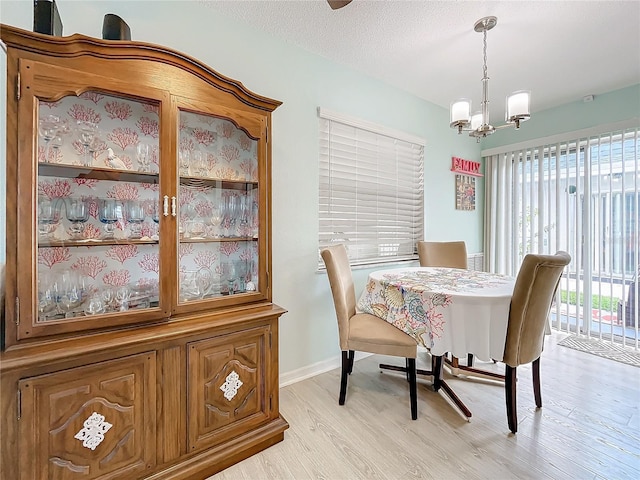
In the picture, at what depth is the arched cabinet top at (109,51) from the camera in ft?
3.61

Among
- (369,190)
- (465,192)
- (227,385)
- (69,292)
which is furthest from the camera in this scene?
(465,192)

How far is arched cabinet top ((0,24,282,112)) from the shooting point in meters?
1.10

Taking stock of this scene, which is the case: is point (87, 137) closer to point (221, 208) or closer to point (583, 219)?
point (221, 208)

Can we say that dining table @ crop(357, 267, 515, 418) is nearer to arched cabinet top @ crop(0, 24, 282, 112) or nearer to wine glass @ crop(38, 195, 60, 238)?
arched cabinet top @ crop(0, 24, 282, 112)

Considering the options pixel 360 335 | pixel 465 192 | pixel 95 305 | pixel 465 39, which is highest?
pixel 465 39

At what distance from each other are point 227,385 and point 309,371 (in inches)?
43.3

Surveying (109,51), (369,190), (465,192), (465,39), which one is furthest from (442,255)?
(109,51)

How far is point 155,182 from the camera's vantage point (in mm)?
1458

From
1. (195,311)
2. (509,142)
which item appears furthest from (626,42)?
(195,311)

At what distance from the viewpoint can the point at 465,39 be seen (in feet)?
7.57

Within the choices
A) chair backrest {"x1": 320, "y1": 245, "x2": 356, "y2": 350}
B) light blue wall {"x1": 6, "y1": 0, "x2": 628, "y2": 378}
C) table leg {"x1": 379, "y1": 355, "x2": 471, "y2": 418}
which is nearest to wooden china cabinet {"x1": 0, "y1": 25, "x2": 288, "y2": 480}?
chair backrest {"x1": 320, "y1": 245, "x2": 356, "y2": 350}

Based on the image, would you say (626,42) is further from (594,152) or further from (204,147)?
(204,147)

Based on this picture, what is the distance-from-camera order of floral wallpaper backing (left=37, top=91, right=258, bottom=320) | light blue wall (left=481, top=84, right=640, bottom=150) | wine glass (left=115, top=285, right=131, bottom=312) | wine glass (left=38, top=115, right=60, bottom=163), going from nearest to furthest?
1. wine glass (left=38, top=115, right=60, bottom=163)
2. floral wallpaper backing (left=37, top=91, right=258, bottom=320)
3. wine glass (left=115, top=285, right=131, bottom=312)
4. light blue wall (left=481, top=84, right=640, bottom=150)

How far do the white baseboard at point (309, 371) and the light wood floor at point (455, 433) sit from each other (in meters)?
0.06
